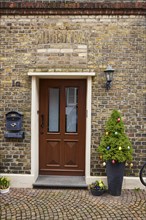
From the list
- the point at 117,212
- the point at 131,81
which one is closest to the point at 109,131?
the point at 131,81

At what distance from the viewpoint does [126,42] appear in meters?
4.45

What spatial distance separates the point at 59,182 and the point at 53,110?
168cm

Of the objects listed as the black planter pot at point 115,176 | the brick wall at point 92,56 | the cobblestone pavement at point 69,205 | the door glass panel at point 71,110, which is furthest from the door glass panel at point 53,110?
the black planter pot at point 115,176

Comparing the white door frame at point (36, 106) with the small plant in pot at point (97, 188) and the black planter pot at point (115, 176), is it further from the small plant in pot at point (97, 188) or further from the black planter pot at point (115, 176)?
the black planter pot at point (115, 176)

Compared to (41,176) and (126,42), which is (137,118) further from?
(41,176)

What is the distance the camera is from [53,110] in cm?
497

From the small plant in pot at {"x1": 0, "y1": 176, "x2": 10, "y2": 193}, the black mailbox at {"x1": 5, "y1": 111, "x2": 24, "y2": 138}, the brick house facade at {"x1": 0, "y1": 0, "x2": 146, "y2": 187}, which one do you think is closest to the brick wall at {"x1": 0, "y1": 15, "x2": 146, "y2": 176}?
the brick house facade at {"x1": 0, "y1": 0, "x2": 146, "y2": 187}

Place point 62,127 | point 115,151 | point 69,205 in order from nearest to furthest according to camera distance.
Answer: point 69,205, point 115,151, point 62,127

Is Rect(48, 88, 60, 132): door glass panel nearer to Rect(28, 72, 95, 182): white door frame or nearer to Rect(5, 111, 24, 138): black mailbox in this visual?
Rect(28, 72, 95, 182): white door frame

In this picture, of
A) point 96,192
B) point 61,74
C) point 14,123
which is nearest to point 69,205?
point 96,192

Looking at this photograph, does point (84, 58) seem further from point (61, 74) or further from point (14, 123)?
point (14, 123)

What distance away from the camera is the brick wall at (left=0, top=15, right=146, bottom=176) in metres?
4.45

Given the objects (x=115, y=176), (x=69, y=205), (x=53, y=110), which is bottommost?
(x=69, y=205)

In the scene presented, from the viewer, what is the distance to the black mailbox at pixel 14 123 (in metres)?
4.51
